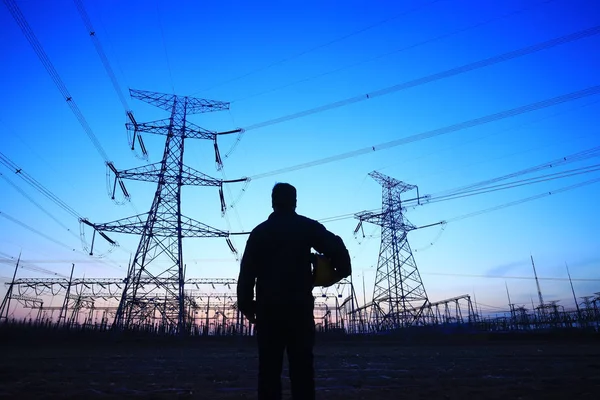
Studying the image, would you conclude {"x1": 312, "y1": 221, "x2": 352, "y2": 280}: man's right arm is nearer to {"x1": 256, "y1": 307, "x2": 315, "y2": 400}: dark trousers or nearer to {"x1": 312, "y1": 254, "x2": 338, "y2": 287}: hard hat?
{"x1": 312, "y1": 254, "x2": 338, "y2": 287}: hard hat

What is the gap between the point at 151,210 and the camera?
17766 mm

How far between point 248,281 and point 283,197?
27.3 inches

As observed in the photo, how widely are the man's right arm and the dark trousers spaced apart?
42cm

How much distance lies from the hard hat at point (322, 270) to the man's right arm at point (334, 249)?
30 mm

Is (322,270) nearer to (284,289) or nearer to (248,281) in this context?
(284,289)

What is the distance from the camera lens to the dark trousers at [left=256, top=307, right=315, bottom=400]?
2215mm

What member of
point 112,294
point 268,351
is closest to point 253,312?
point 268,351

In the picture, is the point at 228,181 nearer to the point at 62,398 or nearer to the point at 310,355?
the point at 62,398

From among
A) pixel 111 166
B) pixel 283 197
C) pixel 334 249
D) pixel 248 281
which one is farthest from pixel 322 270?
pixel 111 166

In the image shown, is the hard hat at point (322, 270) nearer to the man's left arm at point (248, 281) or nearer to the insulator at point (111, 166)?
the man's left arm at point (248, 281)

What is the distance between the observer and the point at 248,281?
247 cm

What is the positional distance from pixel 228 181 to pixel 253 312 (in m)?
18.0

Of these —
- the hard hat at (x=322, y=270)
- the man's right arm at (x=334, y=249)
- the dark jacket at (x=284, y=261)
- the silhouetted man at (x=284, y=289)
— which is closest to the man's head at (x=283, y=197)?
the silhouetted man at (x=284, y=289)

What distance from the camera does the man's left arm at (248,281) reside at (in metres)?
2.45
